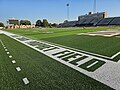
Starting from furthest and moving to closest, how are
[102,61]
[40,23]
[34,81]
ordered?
[40,23] → [102,61] → [34,81]

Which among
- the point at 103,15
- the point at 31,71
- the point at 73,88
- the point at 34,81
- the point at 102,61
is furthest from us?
the point at 103,15

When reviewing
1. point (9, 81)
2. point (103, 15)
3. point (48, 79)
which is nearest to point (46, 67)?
point (48, 79)

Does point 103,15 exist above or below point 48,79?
above

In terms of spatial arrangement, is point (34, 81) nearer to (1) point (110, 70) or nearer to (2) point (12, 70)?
(2) point (12, 70)

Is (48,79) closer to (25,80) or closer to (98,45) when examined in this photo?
(25,80)

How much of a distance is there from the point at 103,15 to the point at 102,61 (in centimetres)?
13527

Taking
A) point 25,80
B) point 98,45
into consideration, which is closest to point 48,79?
point 25,80

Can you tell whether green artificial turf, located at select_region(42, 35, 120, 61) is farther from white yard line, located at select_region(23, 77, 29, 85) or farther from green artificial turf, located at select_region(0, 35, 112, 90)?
white yard line, located at select_region(23, 77, 29, 85)

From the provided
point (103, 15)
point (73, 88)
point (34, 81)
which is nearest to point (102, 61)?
point (73, 88)

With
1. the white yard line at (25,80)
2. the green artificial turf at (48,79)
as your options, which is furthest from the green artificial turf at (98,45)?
the white yard line at (25,80)

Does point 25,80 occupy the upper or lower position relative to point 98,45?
lower

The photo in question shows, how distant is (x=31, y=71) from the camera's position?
198 inches

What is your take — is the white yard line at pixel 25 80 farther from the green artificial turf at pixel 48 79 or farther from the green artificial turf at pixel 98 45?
the green artificial turf at pixel 98 45

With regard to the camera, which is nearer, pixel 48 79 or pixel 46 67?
pixel 48 79
